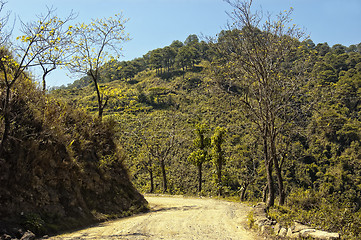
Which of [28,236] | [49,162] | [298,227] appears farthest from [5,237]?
[298,227]

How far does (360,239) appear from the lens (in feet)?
19.4

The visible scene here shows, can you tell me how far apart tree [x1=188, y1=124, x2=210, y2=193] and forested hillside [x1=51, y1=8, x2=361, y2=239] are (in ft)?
0.32

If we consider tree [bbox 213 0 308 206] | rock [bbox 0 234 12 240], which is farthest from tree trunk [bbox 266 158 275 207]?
rock [bbox 0 234 12 240]

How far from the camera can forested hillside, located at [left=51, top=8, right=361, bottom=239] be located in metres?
10.2

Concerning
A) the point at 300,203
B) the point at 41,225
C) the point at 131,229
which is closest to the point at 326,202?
the point at 300,203

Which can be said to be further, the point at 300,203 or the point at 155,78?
the point at 155,78

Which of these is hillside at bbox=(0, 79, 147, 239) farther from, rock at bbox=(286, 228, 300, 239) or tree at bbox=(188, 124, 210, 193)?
tree at bbox=(188, 124, 210, 193)

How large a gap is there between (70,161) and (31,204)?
8.09 feet

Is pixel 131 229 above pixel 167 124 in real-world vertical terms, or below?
below

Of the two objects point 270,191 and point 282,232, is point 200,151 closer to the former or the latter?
point 270,191

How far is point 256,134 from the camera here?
15.0m

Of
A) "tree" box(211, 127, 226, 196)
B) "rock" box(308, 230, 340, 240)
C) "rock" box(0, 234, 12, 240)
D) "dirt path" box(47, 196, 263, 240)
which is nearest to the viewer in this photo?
"rock" box(0, 234, 12, 240)

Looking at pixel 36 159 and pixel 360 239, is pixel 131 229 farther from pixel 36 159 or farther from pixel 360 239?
pixel 360 239

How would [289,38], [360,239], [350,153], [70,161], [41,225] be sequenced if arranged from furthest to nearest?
[350,153] → [289,38] → [70,161] → [41,225] → [360,239]
